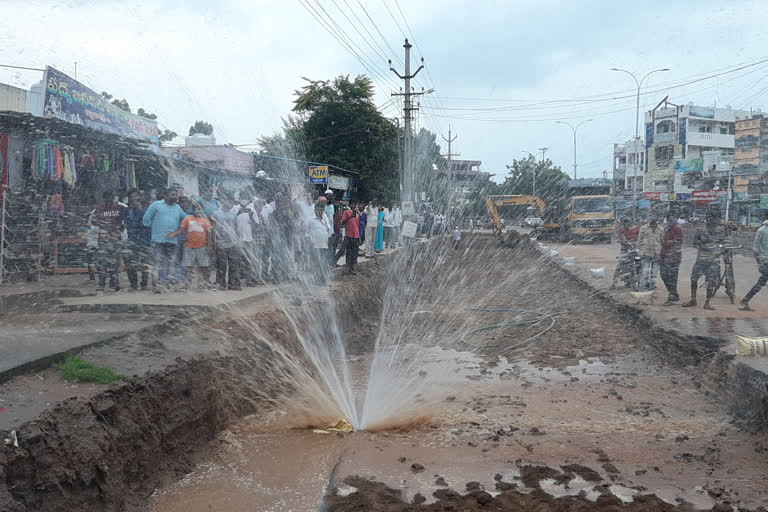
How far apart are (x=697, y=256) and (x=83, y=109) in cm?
1368

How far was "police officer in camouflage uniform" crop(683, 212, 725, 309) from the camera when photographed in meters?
11.6

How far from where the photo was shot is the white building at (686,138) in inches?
2143

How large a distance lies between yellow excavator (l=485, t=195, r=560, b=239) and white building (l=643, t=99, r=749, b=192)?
1780cm

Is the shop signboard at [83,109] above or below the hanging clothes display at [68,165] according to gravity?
above

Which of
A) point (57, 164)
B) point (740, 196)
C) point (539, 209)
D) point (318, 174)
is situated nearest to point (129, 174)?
point (57, 164)

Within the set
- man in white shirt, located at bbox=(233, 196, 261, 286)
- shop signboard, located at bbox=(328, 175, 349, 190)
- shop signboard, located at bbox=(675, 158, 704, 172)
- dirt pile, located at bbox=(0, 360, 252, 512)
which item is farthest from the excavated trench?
shop signboard, located at bbox=(675, 158, 704, 172)

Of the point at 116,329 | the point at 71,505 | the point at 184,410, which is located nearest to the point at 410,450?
the point at 184,410

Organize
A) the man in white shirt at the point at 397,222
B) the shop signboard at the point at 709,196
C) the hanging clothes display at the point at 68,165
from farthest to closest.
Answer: the shop signboard at the point at 709,196, the man in white shirt at the point at 397,222, the hanging clothes display at the point at 68,165

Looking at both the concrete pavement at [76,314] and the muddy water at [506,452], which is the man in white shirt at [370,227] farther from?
the muddy water at [506,452]

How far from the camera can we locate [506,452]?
6.07m

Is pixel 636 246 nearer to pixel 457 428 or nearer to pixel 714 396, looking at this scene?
pixel 714 396

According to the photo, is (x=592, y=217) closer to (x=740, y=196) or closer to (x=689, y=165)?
(x=740, y=196)

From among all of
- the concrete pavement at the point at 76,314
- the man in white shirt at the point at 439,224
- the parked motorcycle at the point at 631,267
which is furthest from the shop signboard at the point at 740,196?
the concrete pavement at the point at 76,314

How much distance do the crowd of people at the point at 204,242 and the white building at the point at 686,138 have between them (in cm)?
4811
